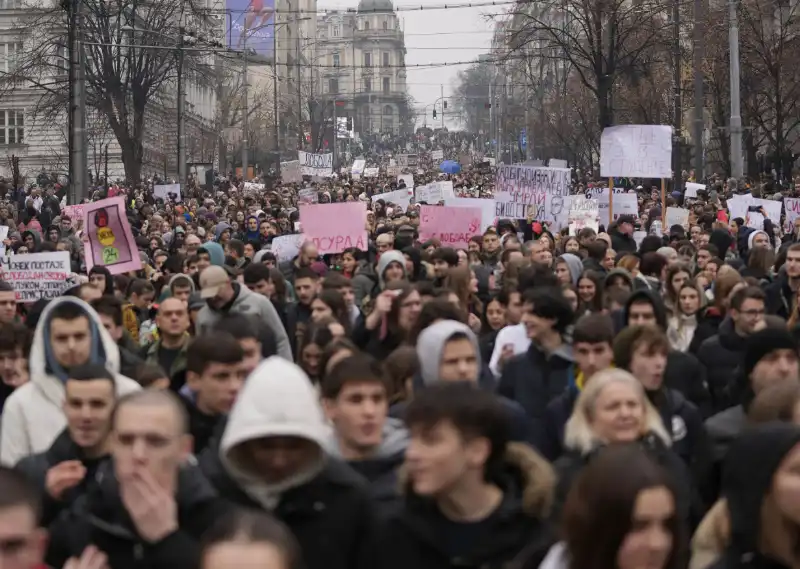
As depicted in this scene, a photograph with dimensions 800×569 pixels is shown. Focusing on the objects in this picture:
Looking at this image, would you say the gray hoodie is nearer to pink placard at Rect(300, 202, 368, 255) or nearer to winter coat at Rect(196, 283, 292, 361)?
winter coat at Rect(196, 283, 292, 361)

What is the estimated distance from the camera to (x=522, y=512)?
4613 millimetres

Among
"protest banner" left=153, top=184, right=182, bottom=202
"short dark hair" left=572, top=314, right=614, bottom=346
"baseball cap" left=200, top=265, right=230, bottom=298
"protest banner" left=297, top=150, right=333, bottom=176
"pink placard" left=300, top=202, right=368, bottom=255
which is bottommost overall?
"short dark hair" left=572, top=314, right=614, bottom=346

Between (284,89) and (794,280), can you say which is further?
(284,89)

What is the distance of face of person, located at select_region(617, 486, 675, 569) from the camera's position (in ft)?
12.4

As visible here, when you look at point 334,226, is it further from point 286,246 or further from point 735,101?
point 735,101

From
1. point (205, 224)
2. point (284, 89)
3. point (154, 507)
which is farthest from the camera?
point (284, 89)

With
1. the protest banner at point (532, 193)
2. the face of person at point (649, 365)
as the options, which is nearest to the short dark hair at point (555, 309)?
the face of person at point (649, 365)

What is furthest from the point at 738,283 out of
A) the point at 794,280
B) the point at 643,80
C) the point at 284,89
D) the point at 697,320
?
the point at 284,89

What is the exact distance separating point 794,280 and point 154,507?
7875mm

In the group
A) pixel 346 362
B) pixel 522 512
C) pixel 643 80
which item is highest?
pixel 643 80

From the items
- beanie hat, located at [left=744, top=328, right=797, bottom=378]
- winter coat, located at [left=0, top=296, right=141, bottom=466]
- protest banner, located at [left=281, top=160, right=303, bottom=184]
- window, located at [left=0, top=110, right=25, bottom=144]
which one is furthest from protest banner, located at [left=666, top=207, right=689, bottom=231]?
window, located at [left=0, top=110, right=25, bottom=144]

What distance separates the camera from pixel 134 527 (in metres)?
4.52

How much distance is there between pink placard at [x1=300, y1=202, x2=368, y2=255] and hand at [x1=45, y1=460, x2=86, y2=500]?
39.7 feet

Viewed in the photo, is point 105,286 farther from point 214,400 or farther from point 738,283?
point 214,400
